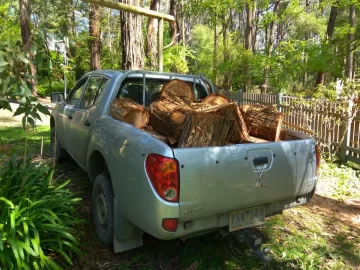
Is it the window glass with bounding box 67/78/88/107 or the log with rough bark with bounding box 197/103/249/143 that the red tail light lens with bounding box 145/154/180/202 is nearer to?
the log with rough bark with bounding box 197/103/249/143

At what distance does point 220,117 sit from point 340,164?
5.29 metres

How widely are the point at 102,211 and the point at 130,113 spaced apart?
1.10 m

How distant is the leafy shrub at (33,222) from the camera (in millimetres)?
2719

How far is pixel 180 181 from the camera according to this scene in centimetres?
252

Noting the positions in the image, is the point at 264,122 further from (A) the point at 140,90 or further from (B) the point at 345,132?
(B) the point at 345,132

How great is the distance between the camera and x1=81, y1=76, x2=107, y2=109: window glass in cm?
441

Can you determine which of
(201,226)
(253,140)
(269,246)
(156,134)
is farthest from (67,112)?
(269,246)

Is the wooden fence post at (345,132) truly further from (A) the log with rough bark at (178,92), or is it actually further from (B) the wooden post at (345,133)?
→ (A) the log with rough bark at (178,92)

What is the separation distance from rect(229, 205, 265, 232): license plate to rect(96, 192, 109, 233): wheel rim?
1.28 m

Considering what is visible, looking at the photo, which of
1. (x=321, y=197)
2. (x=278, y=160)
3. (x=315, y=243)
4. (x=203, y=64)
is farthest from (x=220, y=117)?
(x=203, y=64)

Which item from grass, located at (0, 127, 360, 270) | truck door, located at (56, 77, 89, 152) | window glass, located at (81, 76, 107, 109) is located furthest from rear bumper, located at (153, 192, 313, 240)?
truck door, located at (56, 77, 89, 152)

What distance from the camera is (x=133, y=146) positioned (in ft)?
9.44

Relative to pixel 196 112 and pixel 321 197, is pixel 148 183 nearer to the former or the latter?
pixel 196 112

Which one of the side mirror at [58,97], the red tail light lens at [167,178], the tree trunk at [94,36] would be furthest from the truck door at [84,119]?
the tree trunk at [94,36]
